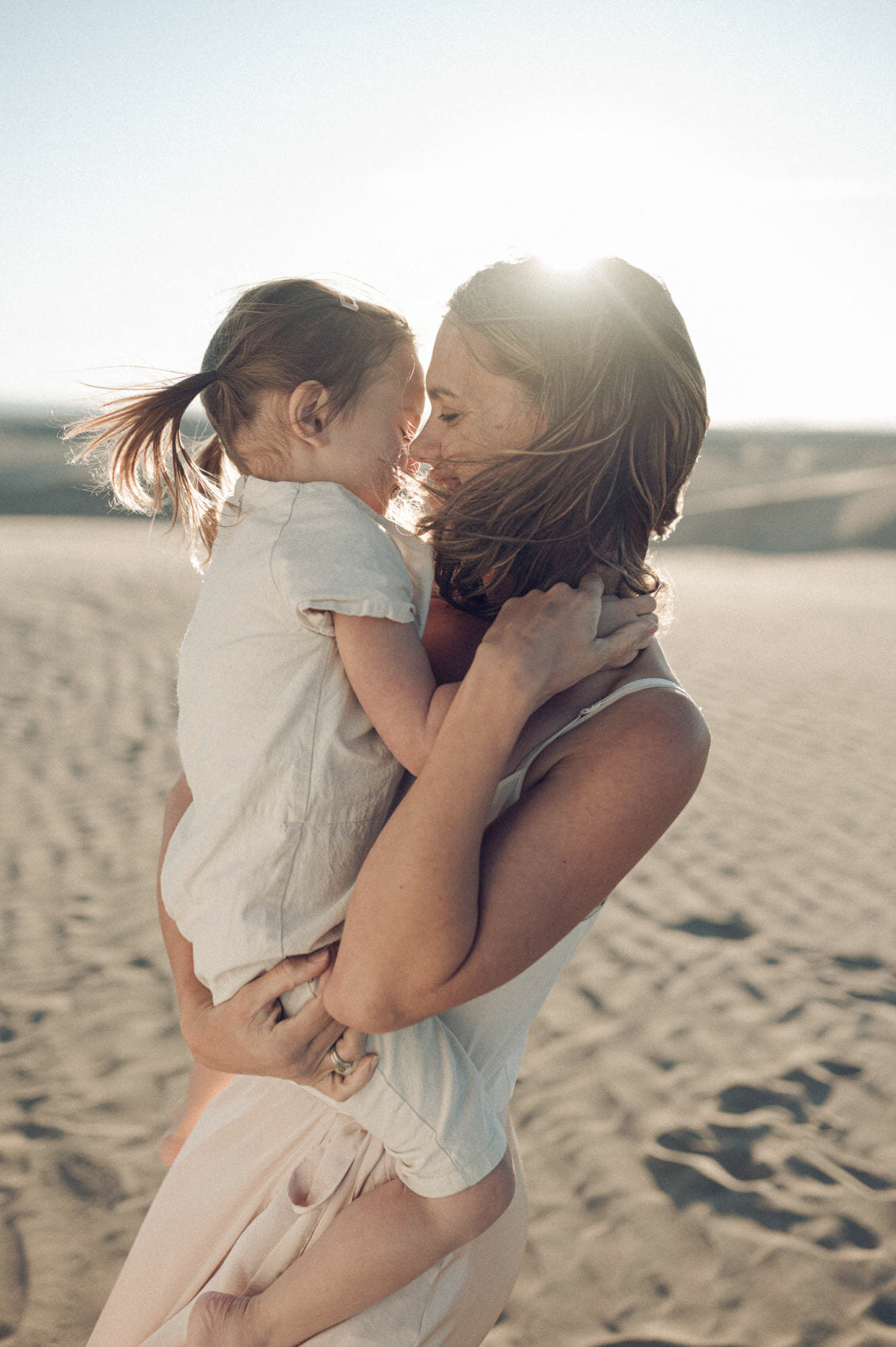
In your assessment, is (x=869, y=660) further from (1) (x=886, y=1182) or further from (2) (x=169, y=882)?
(2) (x=169, y=882)

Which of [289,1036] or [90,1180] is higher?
[289,1036]

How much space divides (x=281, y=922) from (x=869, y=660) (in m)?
13.9

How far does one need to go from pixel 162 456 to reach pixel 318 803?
82 cm

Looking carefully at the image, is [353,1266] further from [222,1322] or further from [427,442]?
[427,442]

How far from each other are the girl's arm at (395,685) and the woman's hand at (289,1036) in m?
0.37

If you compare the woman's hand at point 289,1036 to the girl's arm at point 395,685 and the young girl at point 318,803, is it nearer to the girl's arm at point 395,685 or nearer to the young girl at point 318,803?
the young girl at point 318,803

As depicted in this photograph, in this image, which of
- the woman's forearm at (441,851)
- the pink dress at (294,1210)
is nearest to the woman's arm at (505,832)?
the woman's forearm at (441,851)

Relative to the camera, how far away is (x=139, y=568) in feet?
51.3

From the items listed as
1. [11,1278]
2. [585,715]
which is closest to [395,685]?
[585,715]

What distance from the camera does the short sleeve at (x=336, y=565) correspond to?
5.03 ft

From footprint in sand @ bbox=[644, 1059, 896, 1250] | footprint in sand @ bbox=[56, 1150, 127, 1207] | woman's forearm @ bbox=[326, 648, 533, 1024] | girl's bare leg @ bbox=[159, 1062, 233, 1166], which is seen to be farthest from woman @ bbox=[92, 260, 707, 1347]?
footprint in sand @ bbox=[644, 1059, 896, 1250]

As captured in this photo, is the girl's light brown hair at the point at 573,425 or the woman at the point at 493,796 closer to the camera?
the woman at the point at 493,796

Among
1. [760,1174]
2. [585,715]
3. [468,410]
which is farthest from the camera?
[760,1174]

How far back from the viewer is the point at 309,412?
183 cm
